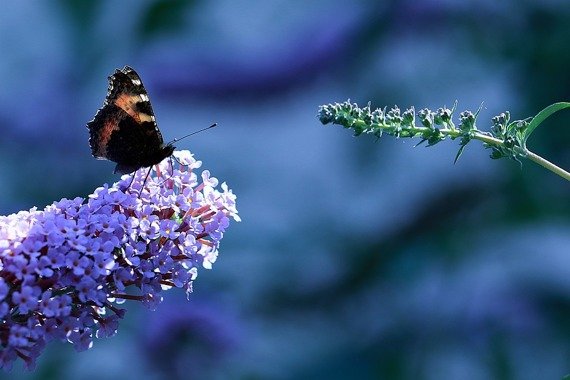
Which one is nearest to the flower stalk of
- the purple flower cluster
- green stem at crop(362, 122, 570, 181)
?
green stem at crop(362, 122, 570, 181)

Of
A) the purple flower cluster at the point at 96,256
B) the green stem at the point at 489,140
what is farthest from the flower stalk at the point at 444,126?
the purple flower cluster at the point at 96,256

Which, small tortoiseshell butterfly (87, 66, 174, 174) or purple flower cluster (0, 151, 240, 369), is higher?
small tortoiseshell butterfly (87, 66, 174, 174)

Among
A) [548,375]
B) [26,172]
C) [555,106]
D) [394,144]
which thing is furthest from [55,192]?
[555,106]

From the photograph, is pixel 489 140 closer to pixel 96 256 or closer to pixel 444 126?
pixel 444 126

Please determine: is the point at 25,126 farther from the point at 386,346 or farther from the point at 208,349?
the point at 386,346

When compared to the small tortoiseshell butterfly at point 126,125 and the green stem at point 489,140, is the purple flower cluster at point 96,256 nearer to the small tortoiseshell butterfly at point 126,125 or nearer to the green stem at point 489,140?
the small tortoiseshell butterfly at point 126,125

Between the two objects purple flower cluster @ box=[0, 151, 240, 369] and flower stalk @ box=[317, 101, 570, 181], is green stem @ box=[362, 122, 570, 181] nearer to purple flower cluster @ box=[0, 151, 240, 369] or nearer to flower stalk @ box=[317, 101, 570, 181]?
flower stalk @ box=[317, 101, 570, 181]
